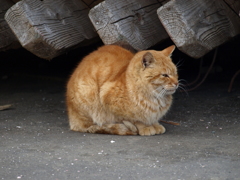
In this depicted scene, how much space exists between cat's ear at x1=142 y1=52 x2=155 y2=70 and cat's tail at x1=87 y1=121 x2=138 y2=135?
54 centimetres

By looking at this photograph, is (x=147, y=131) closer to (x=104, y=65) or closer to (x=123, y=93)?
(x=123, y=93)

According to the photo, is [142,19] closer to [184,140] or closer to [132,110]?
[132,110]

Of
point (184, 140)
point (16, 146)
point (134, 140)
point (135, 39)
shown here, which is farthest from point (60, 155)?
point (135, 39)

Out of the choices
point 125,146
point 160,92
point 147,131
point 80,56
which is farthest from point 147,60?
point 80,56

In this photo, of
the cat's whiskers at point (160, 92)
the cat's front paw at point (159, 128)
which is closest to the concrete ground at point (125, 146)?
the cat's front paw at point (159, 128)

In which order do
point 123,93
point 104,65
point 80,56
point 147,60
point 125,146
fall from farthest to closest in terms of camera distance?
1. point 80,56
2. point 104,65
3. point 123,93
4. point 147,60
5. point 125,146

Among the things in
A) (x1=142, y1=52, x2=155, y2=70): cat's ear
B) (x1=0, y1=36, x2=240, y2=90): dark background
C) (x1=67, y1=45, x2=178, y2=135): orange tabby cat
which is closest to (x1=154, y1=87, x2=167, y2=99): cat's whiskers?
(x1=67, y1=45, x2=178, y2=135): orange tabby cat

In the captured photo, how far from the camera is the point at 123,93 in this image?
3.71 meters

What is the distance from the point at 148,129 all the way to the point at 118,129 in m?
0.26

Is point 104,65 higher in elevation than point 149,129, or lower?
higher

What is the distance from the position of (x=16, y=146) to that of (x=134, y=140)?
954mm

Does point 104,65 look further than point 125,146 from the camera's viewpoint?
Yes

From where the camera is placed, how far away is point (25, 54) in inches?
268

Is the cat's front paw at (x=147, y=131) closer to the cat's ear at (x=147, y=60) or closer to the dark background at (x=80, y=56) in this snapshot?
the cat's ear at (x=147, y=60)
